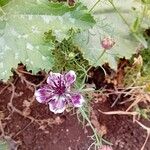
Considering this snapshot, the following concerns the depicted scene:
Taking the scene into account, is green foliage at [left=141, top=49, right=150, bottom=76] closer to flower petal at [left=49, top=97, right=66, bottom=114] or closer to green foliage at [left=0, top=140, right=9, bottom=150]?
flower petal at [left=49, top=97, right=66, bottom=114]

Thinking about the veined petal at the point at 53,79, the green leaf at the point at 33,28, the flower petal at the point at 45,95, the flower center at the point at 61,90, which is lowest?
the flower petal at the point at 45,95

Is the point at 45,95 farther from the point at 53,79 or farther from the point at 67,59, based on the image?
the point at 67,59

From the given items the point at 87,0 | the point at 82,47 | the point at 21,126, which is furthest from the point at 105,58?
the point at 21,126

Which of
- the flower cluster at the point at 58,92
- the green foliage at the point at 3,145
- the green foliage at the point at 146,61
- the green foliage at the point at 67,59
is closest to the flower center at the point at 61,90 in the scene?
the flower cluster at the point at 58,92

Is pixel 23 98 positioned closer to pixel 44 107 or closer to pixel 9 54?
pixel 44 107

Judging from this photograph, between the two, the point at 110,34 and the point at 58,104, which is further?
the point at 110,34

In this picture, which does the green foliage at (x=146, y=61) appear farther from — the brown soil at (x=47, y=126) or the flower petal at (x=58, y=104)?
the flower petal at (x=58, y=104)

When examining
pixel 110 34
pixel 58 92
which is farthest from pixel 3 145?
pixel 110 34
